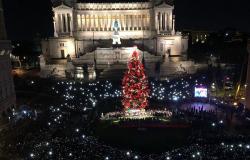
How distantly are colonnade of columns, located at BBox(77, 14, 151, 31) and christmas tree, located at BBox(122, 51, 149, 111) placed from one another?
143ft

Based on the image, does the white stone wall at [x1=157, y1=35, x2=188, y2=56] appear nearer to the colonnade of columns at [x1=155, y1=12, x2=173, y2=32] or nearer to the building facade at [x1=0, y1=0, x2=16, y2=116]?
the colonnade of columns at [x1=155, y1=12, x2=173, y2=32]

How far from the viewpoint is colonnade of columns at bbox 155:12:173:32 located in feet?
228

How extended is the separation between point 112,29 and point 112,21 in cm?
225

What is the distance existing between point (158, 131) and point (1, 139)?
14.4 metres

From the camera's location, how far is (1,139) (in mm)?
24406

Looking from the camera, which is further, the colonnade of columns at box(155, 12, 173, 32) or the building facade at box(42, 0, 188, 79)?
the colonnade of columns at box(155, 12, 173, 32)

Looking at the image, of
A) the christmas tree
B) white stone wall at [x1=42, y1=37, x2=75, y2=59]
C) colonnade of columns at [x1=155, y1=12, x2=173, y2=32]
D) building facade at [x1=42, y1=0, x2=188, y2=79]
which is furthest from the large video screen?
white stone wall at [x1=42, y1=37, x2=75, y2=59]

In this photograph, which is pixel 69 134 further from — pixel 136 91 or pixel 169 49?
pixel 169 49

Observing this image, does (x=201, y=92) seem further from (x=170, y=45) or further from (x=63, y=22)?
(x=63, y=22)

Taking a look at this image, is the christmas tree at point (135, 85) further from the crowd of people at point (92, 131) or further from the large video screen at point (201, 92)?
the large video screen at point (201, 92)

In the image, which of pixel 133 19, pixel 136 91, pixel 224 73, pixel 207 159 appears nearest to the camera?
pixel 207 159

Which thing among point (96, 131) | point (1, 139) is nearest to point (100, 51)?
point (96, 131)

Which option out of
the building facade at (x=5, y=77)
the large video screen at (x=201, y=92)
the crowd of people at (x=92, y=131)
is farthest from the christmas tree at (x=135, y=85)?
the building facade at (x=5, y=77)

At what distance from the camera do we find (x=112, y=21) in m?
73.2
